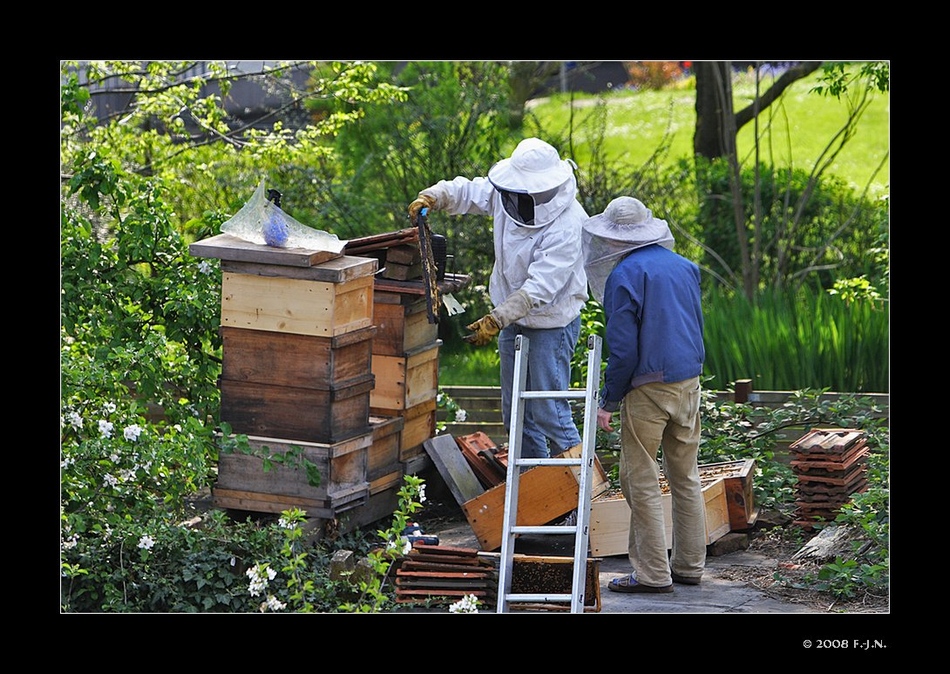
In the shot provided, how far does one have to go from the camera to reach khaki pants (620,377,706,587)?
4887 mm

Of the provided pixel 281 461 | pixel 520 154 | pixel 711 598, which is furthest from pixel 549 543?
pixel 520 154

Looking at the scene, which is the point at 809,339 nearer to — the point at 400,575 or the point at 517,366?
the point at 517,366

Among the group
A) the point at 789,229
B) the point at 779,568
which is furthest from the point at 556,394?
the point at 789,229

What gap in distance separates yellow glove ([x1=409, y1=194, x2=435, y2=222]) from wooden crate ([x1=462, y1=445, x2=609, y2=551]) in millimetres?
1325

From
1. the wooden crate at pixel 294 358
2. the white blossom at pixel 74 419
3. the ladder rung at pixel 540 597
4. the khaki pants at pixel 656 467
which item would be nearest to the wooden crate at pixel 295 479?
the wooden crate at pixel 294 358

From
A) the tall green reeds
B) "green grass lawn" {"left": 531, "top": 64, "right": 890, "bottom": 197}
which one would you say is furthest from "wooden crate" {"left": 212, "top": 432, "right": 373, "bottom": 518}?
"green grass lawn" {"left": 531, "top": 64, "right": 890, "bottom": 197}

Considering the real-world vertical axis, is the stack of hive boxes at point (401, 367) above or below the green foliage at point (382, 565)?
above

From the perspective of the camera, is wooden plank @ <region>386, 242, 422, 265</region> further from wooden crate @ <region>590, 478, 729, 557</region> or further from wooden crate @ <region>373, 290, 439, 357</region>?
wooden crate @ <region>590, 478, 729, 557</region>

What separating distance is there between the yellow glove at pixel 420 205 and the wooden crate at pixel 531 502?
52.2 inches

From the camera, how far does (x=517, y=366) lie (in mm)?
4996

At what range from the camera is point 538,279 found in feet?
17.5

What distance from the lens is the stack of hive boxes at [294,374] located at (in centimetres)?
514

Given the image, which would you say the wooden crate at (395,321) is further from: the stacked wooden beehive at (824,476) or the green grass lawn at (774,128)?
the green grass lawn at (774,128)

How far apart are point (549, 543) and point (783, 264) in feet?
17.1
